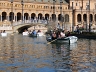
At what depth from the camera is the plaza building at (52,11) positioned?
138000 millimetres

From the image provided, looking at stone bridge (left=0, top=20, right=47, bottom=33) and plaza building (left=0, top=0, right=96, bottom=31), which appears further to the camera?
plaza building (left=0, top=0, right=96, bottom=31)

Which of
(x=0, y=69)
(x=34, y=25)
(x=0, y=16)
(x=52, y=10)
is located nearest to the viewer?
(x=0, y=69)

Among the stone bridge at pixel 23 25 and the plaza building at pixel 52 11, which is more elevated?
the plaza building at pixel 52 11

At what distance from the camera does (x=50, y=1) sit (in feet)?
513

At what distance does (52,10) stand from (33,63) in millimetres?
116029

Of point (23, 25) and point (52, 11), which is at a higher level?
point (52, 11)

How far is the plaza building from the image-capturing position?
5433 inches

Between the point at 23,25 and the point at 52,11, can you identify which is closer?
the point at 23,25

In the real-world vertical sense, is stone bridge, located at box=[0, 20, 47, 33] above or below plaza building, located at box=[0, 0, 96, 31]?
below

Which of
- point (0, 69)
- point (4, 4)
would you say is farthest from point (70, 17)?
point (0, 69)

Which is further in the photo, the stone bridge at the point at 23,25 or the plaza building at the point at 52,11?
the plaza building at the point at 52,11

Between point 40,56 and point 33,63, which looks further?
point 40,56

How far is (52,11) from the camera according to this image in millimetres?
152875

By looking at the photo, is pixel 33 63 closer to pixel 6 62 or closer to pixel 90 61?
pixel 6 62
